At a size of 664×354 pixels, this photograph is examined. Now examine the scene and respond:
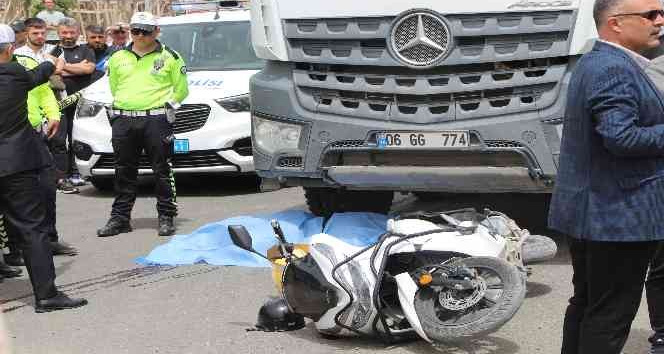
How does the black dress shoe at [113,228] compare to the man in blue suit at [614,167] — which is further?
the black dress shoe at [113,228]

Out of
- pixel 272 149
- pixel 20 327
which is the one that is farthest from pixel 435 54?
pixel 20 327

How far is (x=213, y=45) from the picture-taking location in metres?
12.3

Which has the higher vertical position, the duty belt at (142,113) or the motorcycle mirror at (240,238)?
the motorcycle mirror at (240,238)

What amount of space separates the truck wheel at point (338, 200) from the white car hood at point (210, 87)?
2813 millimetres

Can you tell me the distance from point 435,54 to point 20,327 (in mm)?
3066

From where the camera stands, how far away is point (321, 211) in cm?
876

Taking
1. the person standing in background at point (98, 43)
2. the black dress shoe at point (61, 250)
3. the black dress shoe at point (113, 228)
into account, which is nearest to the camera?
the black dress shoe at point (61, 250)

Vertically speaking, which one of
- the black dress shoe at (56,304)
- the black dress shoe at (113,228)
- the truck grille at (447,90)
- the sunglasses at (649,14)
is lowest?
the black dress shoe at (113,228)

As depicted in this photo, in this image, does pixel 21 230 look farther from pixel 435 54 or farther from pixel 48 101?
pixel 435 54

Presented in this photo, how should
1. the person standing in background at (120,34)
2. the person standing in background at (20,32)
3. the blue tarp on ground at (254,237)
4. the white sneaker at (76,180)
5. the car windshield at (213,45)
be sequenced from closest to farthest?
the blue tarp on ground at (254,237)
the person standing in background at (20,32)
the car windshield at (213,45)
the white sneaker at (76,180)
the person standing in background at (120,34)

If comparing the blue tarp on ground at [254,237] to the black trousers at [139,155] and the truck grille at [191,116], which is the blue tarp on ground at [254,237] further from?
the truck grille at [191,116]

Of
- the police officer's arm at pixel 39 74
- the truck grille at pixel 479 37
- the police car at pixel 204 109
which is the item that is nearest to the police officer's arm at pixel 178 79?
the police car at pixel 204 109

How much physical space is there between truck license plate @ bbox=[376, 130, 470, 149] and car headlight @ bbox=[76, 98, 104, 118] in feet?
16.6

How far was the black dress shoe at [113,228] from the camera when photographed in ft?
30.9
